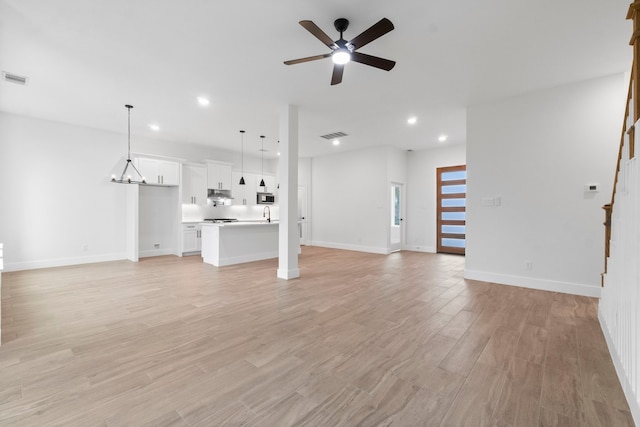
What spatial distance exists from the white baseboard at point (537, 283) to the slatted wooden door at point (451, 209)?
307cm

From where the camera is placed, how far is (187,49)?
10.8 feet

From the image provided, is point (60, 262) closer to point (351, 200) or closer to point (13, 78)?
point (13, 78)

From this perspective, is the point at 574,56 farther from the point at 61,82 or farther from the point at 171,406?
the point at 61,82

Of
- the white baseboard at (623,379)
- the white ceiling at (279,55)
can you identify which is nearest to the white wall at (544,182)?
the white ceiling at (279,55)

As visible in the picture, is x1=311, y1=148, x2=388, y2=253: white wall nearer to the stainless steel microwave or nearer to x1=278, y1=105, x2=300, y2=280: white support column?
the stainless steel microwave

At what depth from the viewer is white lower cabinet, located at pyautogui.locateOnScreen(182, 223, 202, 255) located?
24.2 ft

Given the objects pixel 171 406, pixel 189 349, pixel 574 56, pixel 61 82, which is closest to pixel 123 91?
pixel 61 82

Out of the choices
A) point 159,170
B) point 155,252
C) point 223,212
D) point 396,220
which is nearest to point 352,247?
point 396,220

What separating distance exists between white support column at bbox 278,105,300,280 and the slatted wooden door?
5065 millimetres

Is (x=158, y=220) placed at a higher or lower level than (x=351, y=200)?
lower

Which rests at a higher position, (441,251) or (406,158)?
(406,158)

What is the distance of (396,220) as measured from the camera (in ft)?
27.6

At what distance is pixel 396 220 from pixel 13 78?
8251 millimetres

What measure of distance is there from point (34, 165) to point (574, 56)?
29.9 feet
